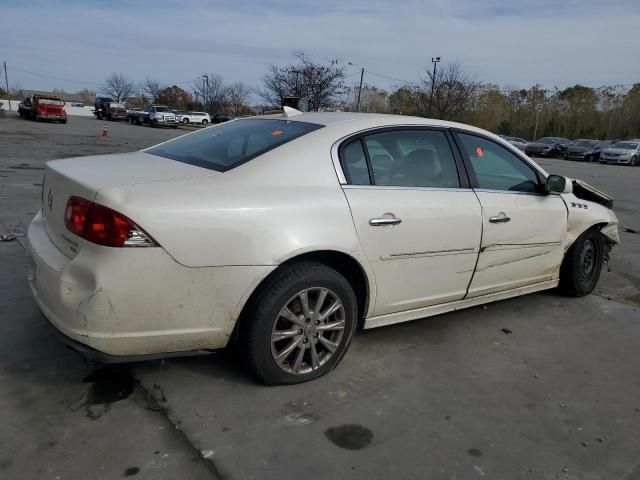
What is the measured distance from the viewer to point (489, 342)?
3.85 metres

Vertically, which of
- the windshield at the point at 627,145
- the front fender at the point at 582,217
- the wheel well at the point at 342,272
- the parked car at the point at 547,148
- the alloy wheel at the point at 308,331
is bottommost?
the alloy wheel at the point at 308,331

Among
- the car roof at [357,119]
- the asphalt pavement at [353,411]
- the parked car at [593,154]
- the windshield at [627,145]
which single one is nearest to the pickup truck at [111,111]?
the parked car at [593,154]

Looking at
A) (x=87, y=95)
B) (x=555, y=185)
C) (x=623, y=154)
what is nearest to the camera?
(x=555, y=185)

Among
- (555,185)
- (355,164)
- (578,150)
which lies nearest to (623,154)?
(578,150)

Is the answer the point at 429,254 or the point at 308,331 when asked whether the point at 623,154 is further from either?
the point at 308,331

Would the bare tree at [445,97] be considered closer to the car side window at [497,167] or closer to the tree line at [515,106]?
the tree line at [515,106]

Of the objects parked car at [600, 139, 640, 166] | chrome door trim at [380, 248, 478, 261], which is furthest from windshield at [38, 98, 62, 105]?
chrome door trim at [380, 248, 478, 261]

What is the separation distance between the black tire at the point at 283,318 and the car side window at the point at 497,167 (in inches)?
55.8

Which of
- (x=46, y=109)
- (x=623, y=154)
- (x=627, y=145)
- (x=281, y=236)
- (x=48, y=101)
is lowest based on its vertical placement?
(x=281, y=236)

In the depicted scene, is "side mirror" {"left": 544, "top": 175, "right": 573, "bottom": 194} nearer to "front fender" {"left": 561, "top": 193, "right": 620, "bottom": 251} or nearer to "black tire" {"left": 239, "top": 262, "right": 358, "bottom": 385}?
"front fender" {"left": 561, "top": 193, "right": 620, "bottom": 251}

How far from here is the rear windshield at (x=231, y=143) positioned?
3.09 m

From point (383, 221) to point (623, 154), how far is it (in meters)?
35.0

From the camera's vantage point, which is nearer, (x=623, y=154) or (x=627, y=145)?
(x=623, y=154)

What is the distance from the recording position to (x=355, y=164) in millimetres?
3197
